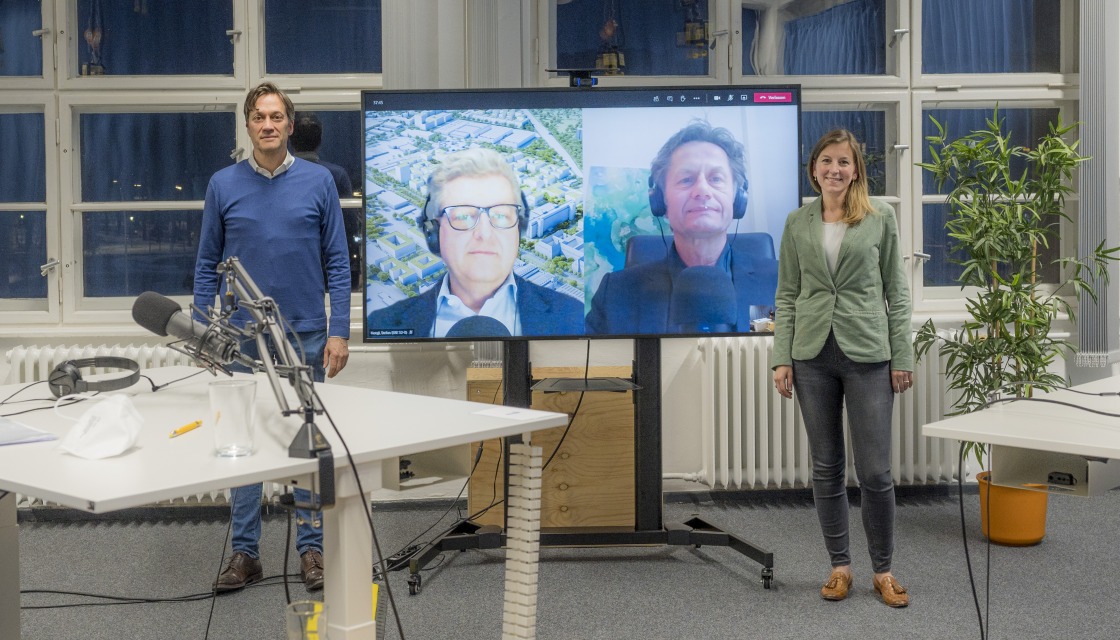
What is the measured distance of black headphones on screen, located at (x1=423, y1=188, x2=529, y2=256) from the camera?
328 cm

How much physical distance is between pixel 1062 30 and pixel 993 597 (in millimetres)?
2688

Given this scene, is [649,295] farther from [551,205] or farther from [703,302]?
[551,205]

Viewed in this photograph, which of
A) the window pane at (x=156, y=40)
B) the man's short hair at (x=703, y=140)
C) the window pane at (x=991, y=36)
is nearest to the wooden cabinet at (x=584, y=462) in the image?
the man's short hair at (x=703, y=140)

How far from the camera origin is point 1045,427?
1.99m

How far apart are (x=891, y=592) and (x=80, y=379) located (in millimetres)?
2322

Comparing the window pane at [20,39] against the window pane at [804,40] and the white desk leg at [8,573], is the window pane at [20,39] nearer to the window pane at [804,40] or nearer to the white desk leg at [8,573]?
the white desk leg at [8,573]

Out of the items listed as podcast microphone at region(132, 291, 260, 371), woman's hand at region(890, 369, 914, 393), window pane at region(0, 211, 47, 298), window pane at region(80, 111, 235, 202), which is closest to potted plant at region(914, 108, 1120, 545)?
woman's hand at region(890, 369, 914, 393)

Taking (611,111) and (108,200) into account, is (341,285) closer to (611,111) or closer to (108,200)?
(611,111)

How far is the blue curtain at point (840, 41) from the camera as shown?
4453 mm

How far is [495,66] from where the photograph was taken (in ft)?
13.4

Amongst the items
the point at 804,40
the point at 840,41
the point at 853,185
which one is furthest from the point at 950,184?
the point at 853,185

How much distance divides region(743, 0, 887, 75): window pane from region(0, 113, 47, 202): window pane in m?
3.04

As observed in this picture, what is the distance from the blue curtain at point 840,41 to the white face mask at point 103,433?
3.46 m

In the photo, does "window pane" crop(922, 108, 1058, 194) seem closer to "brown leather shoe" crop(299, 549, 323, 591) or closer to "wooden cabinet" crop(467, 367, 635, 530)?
"wooden cabinet" crop(467, 367, 635, 530)
